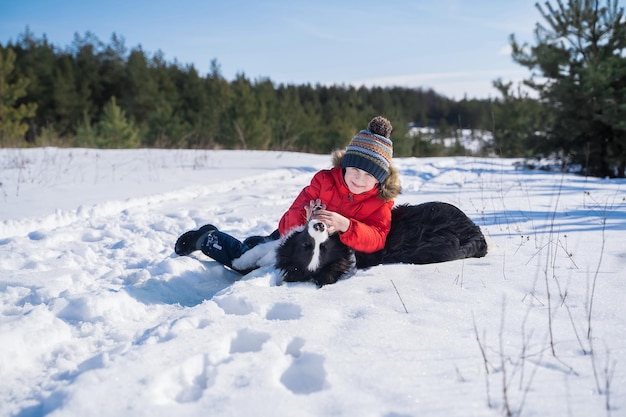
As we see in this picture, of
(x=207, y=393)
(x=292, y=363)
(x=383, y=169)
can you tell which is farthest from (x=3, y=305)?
(x=383, y=169)

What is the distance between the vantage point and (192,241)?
3.36 metres

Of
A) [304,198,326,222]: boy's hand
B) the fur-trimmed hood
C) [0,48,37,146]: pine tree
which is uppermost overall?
[0,48,37,146]: pine tree

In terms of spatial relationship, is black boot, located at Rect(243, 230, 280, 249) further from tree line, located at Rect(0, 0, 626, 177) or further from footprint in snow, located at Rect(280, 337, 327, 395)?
tree line, located at Rect(0, 0, 626, 177)

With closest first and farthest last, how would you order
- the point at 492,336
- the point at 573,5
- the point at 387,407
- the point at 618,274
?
1. the point at 387,407
2. the point at 492,336
3. the point at 618,274
4. the point at 573,5

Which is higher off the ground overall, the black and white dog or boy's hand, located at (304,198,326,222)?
boy's hand, located at (304,198,326,222)

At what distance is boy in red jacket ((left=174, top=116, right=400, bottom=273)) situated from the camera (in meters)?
2.88

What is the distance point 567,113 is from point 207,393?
1084cm

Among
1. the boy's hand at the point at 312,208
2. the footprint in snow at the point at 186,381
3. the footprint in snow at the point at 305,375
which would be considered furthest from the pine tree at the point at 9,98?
the footprint in snow at the point at 305,375

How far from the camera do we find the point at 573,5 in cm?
946

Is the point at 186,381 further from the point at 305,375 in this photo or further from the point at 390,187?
the point at 390,187

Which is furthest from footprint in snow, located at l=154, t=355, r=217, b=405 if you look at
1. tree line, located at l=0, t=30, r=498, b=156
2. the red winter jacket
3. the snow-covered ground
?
tree line, located at l=0, t=30, r=498, b=156

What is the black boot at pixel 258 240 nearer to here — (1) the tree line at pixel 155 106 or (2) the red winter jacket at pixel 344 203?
(2) the red winter jacket at pixel 344 203

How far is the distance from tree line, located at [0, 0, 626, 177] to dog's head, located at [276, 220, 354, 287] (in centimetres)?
837

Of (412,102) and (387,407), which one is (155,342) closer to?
(387,407)
